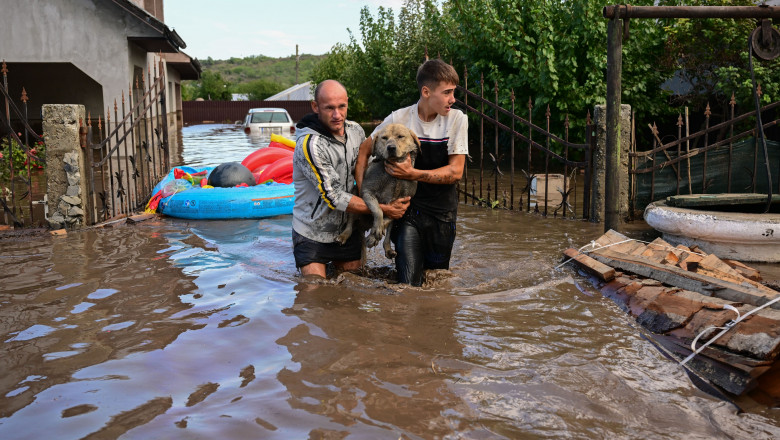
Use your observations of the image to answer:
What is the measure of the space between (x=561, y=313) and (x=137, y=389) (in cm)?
304

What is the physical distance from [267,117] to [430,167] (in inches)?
940

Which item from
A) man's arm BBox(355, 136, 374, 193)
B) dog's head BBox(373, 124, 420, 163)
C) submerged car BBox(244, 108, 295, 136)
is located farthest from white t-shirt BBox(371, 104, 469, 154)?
submerged car BBox(244, 108, 295, 136)

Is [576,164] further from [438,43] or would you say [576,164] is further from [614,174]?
[438,43]

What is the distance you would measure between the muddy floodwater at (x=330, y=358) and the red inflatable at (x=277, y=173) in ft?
16.2

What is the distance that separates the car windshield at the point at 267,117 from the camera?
28125 millimetres

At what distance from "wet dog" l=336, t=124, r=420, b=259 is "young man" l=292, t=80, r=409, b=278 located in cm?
8


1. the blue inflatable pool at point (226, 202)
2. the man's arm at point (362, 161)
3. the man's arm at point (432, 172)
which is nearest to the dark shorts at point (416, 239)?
the man's arm at point (432, 172)

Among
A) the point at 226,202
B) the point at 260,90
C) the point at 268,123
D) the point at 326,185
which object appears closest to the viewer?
the point at 326,185

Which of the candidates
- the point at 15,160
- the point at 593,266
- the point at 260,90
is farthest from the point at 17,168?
the point at 260,90

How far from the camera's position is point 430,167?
212 inches

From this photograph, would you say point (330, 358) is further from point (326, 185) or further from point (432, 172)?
point (432, 172)

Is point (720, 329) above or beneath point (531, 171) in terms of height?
beneath

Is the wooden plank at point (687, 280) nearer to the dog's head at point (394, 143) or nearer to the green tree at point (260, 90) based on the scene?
the dog's head at point (394, 143)

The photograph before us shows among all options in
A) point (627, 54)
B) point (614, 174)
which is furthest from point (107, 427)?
point (627, 54)
